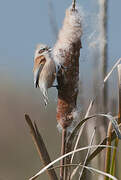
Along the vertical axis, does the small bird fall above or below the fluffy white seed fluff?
below

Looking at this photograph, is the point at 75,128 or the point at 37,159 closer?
the point at 75,128

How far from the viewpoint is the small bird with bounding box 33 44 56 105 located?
24.9 inches

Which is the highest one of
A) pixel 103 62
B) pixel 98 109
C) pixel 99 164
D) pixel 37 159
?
pixel 103 62

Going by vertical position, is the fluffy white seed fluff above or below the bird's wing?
above

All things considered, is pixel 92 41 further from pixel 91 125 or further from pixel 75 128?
pixel 91 125

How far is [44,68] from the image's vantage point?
2.09 ft

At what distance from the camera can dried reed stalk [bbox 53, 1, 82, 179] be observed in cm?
61

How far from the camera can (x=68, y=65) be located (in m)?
0.61

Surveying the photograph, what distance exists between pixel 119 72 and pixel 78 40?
0.32 ft

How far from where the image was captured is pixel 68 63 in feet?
2.00

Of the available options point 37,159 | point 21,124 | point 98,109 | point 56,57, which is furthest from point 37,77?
point 21,124

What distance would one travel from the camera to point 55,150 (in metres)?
2.41

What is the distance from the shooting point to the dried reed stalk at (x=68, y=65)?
61 centimetres

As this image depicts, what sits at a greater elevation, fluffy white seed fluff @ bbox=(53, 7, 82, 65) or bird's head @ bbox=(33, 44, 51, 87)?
fluffy white seed fluff @ bbox=(53, 7, 82, 65)
